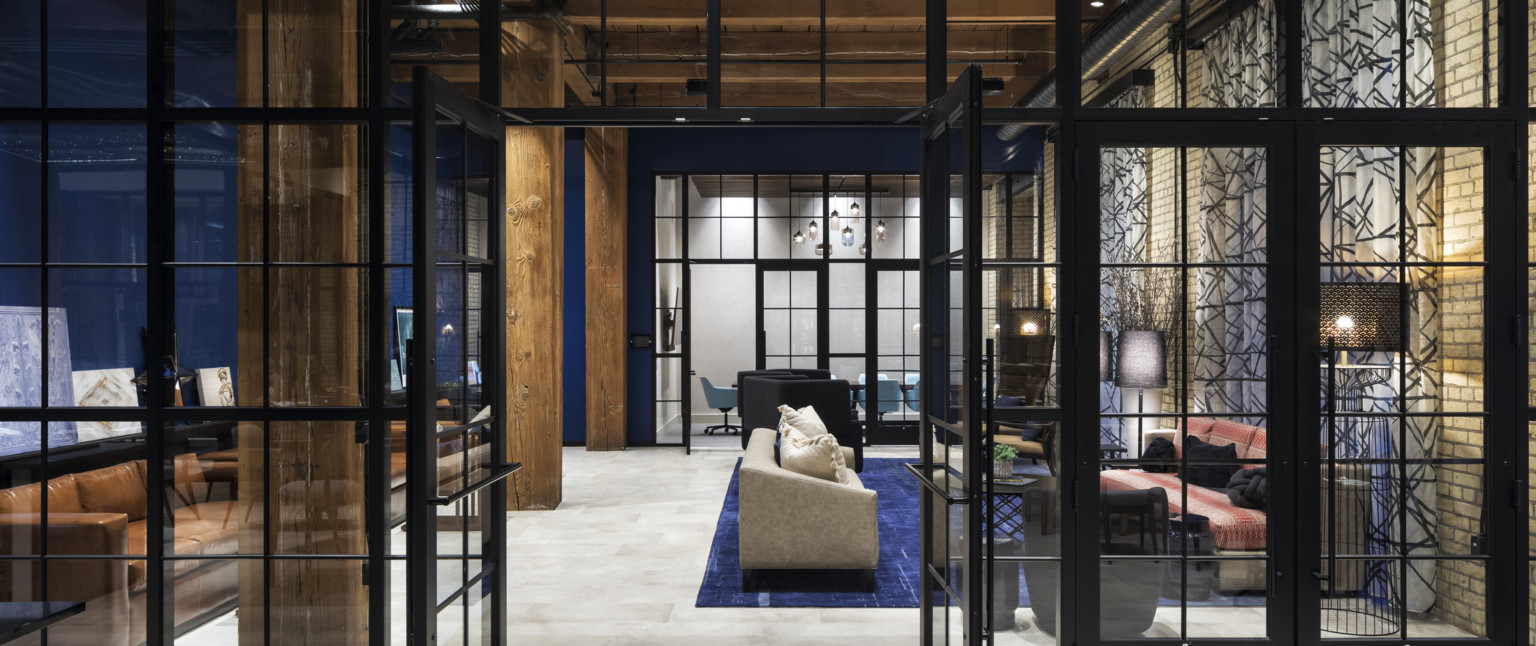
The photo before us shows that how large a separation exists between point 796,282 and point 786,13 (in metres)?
7.15

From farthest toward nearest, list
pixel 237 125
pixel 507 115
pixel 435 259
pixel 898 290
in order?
pixel 898 290, pixel 507 115, pixel 237 125, pixel 435 259

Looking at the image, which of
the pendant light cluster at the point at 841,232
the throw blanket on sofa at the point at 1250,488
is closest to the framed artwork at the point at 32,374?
the throw blanket on sofa at the point at 1250,488

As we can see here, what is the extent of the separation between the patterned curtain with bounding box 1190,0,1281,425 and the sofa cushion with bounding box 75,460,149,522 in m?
3.85

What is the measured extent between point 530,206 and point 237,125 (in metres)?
3.90

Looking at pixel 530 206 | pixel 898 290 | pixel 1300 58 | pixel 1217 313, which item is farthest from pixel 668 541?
pixel 898 290

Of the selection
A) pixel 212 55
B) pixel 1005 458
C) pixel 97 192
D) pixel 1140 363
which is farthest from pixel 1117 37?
pixel 97 192

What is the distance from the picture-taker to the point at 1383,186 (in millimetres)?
3285

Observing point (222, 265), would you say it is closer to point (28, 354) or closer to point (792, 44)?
point (28, 354)

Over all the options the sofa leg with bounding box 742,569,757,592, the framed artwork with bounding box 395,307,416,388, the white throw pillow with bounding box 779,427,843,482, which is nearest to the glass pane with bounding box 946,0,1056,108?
the framed artwork with bounding box 395,307,416,388

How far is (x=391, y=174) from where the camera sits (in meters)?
3.17

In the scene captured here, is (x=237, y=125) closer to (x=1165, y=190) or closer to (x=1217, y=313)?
(x=1165, y=190)

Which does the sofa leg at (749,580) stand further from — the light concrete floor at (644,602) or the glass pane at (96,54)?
the glass pane at (96,54)

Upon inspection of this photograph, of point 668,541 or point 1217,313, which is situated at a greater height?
point 1217,313

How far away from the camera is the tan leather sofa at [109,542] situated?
3135 mm
